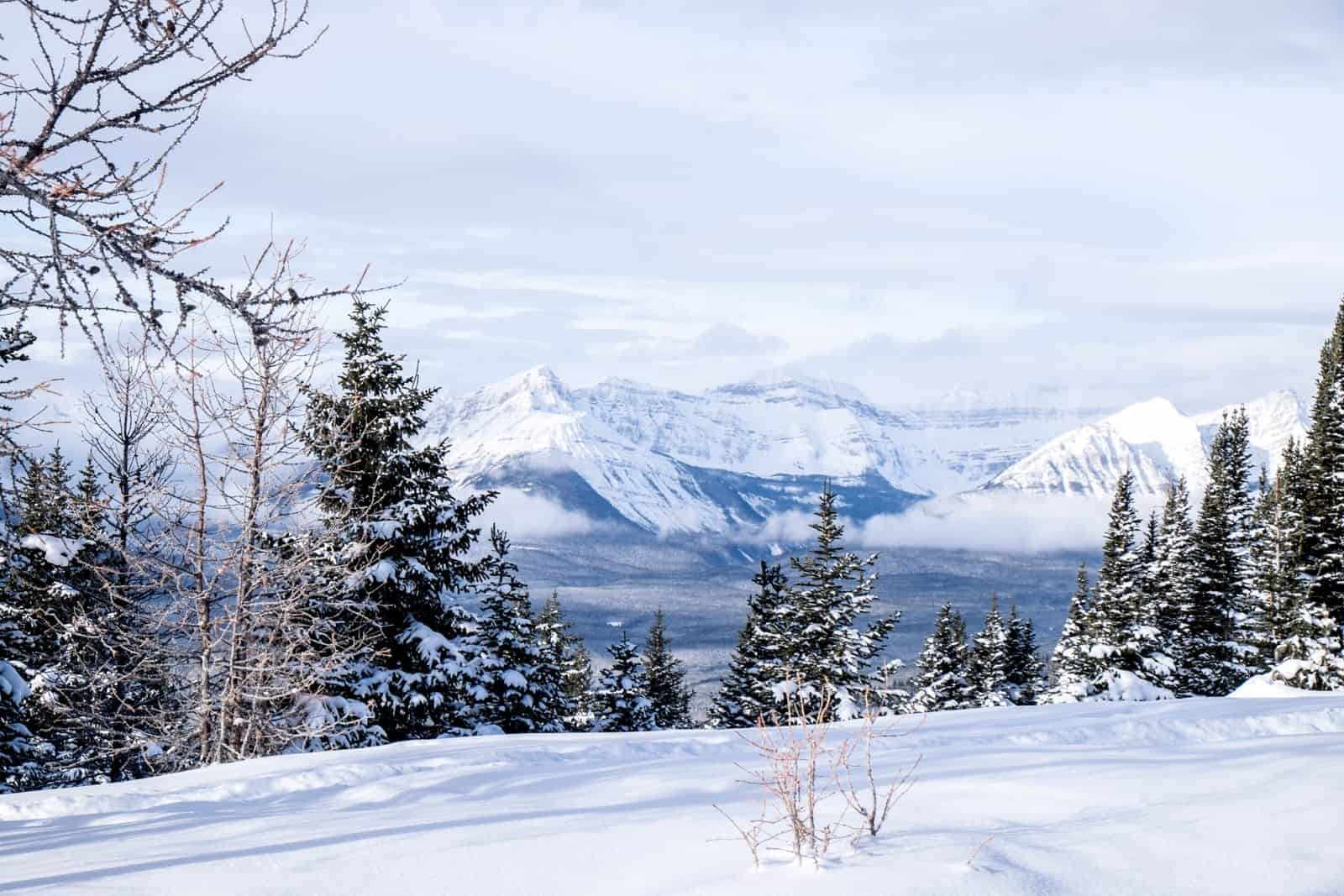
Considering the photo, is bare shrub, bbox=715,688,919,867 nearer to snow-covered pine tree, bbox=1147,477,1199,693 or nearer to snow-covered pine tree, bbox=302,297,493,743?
snow-covered pine tree, bbox=302,297,493,743

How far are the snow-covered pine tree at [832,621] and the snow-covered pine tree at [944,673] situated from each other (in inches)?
675

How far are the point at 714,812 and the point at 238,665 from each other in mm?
9498

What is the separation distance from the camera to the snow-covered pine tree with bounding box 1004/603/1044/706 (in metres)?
45.3

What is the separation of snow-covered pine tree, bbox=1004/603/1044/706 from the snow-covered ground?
38.1m

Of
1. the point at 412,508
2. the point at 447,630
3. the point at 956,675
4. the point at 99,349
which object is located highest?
the point at 99,349

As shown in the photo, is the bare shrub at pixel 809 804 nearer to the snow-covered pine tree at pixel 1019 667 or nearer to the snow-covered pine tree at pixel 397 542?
the snow-covered pine tree at pixel 397 542

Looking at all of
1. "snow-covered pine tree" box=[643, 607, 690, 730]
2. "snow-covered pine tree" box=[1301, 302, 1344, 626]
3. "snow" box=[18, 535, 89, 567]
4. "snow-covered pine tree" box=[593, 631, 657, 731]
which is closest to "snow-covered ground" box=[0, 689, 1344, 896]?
"snow" box=[18, 535, 89, 567]

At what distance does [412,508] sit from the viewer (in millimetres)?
17109

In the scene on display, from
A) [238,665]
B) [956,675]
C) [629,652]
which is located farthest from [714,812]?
[956,675]

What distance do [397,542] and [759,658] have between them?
20.9 m

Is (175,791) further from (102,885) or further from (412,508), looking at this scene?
(412,508)

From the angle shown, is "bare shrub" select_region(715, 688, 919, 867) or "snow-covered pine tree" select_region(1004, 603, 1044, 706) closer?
"bare shrub" select_region(715, 688, 919, 867)

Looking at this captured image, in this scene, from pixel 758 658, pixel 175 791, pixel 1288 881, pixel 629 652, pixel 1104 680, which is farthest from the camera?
pixel 629 652

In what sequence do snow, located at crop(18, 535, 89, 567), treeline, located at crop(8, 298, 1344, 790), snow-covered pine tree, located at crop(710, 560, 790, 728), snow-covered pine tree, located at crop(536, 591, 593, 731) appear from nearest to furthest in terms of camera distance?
1. snow, located at crop(18, 535, 89, 567)
2. treeline, located at crop(8, 298, 1344, 790)
3. snow-covered pine tree, located at crop(710, 560, 790, 728)
4. snow-covered pine tree, located at crop(536, 591, 593, 731)
